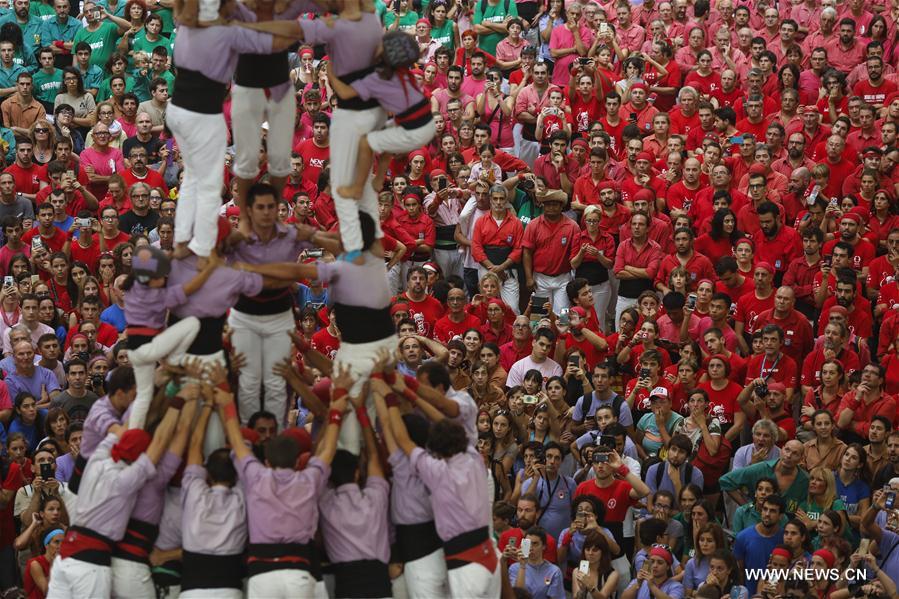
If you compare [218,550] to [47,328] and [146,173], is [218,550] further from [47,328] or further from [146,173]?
[146,173]

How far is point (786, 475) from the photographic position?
1541cm

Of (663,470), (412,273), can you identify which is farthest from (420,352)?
(663,470)

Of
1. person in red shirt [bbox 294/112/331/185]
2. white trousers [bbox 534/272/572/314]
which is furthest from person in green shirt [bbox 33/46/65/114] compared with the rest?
white trousers [bbox 534/272/572/314]

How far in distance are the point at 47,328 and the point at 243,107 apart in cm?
574

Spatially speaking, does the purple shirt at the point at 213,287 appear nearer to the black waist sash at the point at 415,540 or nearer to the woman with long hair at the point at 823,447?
the black waist sash at the point at 415,540

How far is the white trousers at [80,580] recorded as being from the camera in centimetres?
1188

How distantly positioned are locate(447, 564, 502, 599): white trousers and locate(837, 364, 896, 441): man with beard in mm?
5261

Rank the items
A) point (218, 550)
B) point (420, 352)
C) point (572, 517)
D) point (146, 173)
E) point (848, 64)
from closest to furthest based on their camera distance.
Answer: point (218, 550), point (572, 517), point (420, 352), point (146, 173), point (848, 64)

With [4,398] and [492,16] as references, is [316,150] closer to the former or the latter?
[492,16]

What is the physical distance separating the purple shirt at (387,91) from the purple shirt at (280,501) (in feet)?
8.57

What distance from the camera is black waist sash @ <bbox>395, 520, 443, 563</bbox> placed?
12.5 meters

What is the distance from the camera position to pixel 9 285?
712 inches

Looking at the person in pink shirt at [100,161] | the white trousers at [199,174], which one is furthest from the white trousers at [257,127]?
the person in pink shirt at [100,161]

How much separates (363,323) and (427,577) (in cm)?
187
